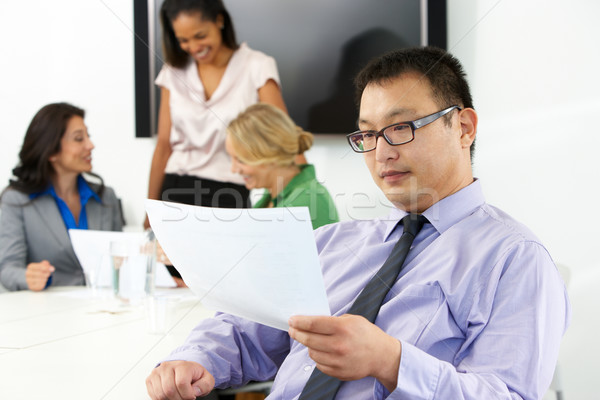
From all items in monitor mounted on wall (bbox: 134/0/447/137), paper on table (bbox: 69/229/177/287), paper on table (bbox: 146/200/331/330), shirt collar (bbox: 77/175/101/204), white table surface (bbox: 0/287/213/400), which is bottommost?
white table surface (bbox: 0/287/213/400)

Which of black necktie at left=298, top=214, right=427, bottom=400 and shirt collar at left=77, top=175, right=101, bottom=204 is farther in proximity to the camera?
shirt collar at left=77, top=175, right=101, bottom=204

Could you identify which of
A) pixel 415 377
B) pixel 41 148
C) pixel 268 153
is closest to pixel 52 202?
pixel 41 148

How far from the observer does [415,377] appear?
0.75 m

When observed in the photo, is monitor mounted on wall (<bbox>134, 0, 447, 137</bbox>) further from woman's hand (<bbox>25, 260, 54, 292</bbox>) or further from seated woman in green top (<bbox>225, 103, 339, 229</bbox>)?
woman's hand (<bbox>25, 260, 54, 292</bbox>)

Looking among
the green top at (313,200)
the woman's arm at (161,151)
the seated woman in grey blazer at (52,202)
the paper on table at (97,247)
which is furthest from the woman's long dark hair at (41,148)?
the green top at (313,200)

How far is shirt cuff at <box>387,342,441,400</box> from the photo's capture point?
0.75 meters

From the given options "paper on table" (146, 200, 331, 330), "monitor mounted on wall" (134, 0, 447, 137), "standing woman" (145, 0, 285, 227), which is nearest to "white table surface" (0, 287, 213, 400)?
"paper on table" (146, 200, 331, 330)

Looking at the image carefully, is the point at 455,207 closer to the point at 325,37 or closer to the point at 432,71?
the point at 432,71

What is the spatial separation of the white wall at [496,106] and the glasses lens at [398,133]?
133cm

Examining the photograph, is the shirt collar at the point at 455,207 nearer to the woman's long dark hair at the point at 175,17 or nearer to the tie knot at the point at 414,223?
the tie knot at the point at 414,223

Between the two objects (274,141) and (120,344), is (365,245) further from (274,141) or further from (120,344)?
(274,141)

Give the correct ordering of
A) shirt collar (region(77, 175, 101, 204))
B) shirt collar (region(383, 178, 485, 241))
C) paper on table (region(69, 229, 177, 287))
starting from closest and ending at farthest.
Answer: shirt collar (region(383, 178, 485, 241)) → paper on table (region(69, 229, 177, 287)) → shirt collar (region(77, 175, 101, 204))

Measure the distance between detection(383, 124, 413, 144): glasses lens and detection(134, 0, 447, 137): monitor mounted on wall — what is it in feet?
5.23

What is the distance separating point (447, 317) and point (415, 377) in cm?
16
